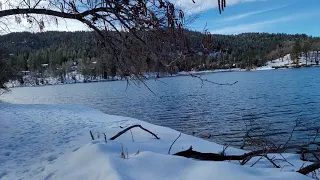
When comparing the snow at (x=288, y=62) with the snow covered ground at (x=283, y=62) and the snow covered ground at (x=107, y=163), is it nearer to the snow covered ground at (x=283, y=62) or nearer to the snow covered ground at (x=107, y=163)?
the snow covered ground at (x=283, y=62)

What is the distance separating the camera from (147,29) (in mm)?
4953

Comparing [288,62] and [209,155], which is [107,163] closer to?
[209,155]

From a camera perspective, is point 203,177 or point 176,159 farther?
point 176,159

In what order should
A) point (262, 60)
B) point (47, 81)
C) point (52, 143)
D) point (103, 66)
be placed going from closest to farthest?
point (103, 66)
point (52, 143)
point (47, 81)
point (262, 60)

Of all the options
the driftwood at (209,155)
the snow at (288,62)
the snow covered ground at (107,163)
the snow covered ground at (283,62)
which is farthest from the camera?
the snow covered ground at (283,62)

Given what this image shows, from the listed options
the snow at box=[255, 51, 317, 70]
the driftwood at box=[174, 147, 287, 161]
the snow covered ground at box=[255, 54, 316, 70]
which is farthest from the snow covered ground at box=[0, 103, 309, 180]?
the snow covered ground at box=[255, 54, 316, 70]

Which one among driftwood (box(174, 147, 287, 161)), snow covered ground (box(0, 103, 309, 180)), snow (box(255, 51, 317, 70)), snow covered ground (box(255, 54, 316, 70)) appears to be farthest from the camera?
snow covered ground (box(255, 54, 316, 70))

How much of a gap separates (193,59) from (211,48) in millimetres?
788

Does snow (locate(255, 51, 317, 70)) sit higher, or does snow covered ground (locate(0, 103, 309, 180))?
snow (locate(255, 51, 317, 70))

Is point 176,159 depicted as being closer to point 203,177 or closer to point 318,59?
point 203,177

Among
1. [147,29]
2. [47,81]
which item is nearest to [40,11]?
[147,29]

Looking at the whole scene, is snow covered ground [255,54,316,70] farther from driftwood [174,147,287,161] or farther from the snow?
driftwood [174,147,287,161]

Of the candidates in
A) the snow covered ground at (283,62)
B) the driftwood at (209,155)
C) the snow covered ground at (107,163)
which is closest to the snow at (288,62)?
the snow covered ground at (283,62)

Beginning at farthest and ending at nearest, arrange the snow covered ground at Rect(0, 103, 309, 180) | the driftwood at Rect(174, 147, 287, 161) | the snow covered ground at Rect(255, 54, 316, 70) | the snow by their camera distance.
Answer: the snow covered ground at Rect(255, 54, 316, 70)
the snow
the driftwood at Rect(174, 147, 287, 161)
the snow covered ground at Rect(0, 103, 309, 180)
